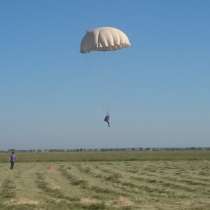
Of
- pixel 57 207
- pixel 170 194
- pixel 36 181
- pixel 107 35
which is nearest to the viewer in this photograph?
pixel 57 207

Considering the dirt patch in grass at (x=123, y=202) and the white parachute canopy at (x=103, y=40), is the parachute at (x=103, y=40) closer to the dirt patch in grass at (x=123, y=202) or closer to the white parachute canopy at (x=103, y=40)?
the white parachute canopy at (x=103, y=40)

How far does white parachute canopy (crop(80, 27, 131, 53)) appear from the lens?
2752cm

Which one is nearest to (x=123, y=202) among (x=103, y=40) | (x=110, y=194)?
(x=110, y=194)

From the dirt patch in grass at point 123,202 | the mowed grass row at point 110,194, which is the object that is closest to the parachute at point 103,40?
the mowed grass row at point 110,194

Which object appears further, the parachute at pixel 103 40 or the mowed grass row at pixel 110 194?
the parachute at pixel 103 40

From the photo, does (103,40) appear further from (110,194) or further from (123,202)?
(123,202)

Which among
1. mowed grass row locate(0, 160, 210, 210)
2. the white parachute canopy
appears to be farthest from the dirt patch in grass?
the white parachute canopy

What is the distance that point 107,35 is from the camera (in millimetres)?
27812

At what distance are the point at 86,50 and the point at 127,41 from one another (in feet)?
8.15

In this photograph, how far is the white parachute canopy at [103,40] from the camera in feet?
90.3

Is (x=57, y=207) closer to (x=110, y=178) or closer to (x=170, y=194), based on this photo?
(x=170, y=194)

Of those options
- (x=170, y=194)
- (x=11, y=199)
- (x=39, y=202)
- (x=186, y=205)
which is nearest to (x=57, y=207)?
(x=39, y=202)

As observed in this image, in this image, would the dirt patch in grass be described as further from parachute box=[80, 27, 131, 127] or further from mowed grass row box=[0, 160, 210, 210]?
parachute box=[80, 27, 131, 127]

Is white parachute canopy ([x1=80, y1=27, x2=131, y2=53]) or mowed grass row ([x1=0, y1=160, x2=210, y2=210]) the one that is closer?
mowed grass row ([x1=0, y1=160, x2=210, y2=210])
